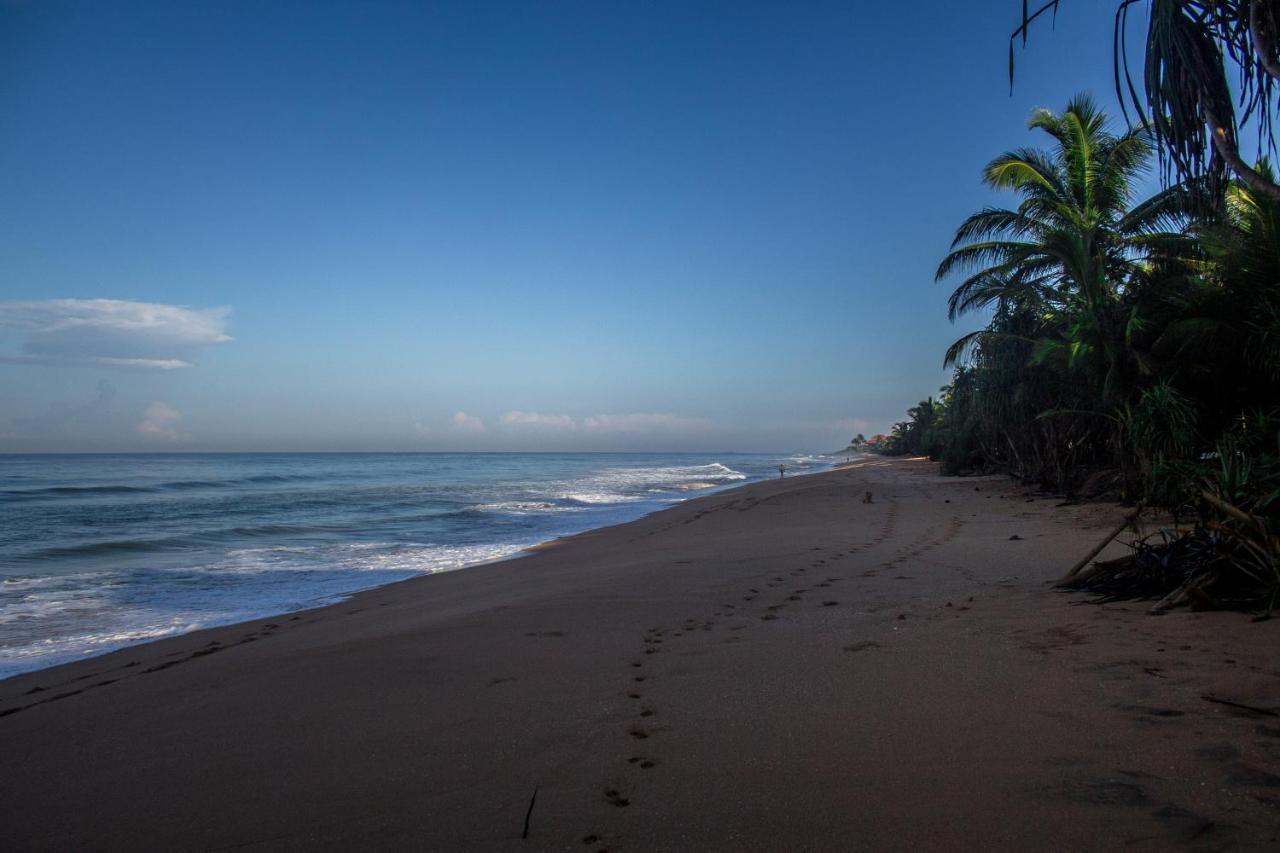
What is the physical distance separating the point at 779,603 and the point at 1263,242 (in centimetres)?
724

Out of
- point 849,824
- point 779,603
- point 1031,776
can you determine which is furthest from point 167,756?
point 779,603

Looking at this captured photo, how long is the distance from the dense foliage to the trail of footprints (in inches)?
114

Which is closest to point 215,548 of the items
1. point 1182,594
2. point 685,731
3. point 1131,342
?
point 685,731

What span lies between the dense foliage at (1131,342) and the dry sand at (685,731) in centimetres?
126

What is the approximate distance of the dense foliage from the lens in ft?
16.1

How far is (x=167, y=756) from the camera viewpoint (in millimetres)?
3309

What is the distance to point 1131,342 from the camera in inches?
448

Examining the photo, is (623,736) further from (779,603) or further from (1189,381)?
(1189,381)

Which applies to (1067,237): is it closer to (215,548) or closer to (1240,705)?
(1240,705)

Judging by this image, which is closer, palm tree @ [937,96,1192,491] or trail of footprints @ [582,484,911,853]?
trail of footprints @ [582,484,911,853]

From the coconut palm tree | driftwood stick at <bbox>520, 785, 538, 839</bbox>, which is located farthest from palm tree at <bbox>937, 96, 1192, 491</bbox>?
driftwood stick at <bbox>520, 785, 538, 839</bbox>

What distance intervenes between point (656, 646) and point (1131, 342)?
11.4 metres

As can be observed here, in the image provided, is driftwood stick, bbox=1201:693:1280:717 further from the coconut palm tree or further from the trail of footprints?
the coconut palm tree

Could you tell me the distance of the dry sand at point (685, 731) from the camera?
225 centimetres
